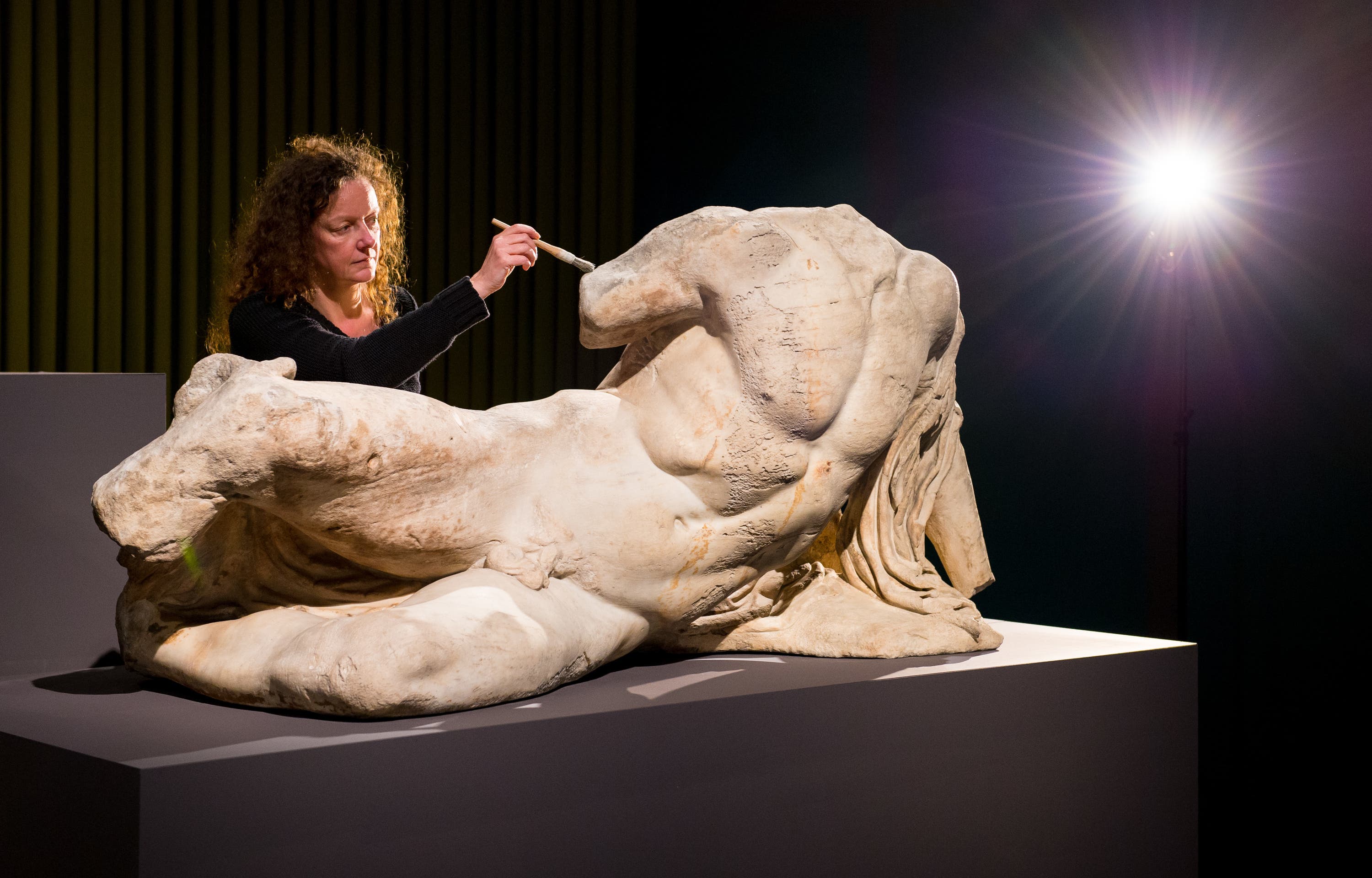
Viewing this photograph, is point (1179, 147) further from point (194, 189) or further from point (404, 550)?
point (194, 189)

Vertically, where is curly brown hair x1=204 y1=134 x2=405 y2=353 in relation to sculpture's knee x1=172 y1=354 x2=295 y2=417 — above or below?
above

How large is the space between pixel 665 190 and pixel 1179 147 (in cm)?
220

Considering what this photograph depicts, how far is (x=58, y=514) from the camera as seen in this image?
252 centimetres

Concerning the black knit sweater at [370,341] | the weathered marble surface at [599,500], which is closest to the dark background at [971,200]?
the weathered marble surface at [599,500]

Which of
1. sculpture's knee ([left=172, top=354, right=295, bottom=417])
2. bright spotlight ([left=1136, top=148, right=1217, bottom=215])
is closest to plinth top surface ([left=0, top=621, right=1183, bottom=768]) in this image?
sculpture's knee ([left=172, top=354, right=295, bottom=417])

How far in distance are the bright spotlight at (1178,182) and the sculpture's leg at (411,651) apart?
202cm

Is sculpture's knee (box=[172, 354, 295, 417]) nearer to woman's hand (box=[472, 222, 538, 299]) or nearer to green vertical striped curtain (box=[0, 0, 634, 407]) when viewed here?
woman's hand (box=[472, 222, 538, 299])

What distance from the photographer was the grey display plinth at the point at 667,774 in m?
1.63

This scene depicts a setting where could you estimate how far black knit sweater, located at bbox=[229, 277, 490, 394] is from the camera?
2.41 meters

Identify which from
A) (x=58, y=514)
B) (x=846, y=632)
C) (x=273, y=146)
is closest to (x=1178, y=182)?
(x=846, y=632)

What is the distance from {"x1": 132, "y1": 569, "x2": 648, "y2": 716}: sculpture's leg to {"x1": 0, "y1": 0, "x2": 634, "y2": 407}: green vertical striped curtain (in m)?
2.41

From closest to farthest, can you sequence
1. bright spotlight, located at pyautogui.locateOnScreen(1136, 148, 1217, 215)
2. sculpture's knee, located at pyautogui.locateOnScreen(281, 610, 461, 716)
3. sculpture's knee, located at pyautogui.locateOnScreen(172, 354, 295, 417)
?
1. sculpture's knee, located at pyautogui.locateOnScreen(281, 610, 461, 716)
2. sculpture's knee, located at pyautogui.locateOnScreen(172, 354, 295, 417)
3. bright spotlight, located at pyautogui.locateOnScreen(1136, 148, 1217, 215)

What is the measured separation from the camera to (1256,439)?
10.8 ft

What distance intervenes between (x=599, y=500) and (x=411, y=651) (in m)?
0.46
